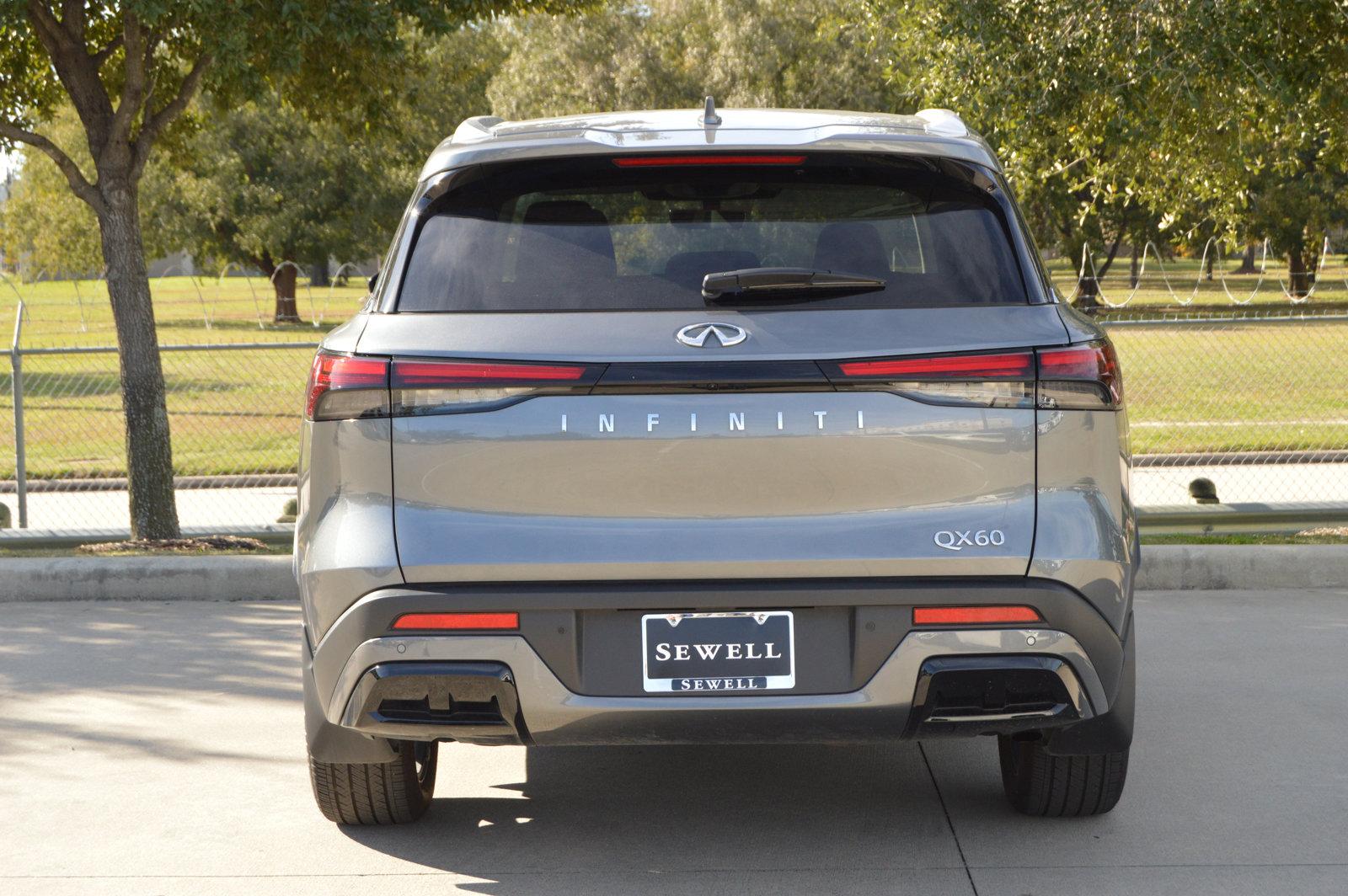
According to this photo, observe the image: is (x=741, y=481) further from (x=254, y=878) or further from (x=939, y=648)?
(x=254, y=878)

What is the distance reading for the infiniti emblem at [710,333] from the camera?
3549 mm

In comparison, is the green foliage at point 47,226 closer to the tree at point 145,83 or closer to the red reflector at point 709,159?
the tree at point 145,83

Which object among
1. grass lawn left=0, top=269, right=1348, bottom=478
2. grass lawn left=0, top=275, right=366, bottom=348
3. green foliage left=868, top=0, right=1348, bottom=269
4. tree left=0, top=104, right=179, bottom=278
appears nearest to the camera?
green foliage left=868, top=0, right=1348, bottom=269

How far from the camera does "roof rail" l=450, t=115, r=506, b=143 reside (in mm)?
4137

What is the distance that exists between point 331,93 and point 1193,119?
566 centimetres

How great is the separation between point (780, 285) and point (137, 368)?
642 cm

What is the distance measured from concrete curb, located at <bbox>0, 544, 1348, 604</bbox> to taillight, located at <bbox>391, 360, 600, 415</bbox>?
179 inches

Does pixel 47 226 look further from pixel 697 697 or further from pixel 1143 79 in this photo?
pixel 697 697

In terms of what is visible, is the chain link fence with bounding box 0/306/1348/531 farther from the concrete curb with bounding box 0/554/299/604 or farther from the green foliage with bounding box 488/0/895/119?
the green foliage with bounding box 488/0/895/119

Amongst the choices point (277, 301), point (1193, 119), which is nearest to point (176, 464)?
point (1193, 119)

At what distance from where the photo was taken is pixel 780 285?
363 centimetres

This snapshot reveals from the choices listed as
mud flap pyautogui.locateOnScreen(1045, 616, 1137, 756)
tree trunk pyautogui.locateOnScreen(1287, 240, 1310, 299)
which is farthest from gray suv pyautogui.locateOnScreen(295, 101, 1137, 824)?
tree trunk pyautogui.locateOnScreen(1287, 240, 1310, 299)

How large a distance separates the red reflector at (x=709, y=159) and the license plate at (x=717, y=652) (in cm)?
114

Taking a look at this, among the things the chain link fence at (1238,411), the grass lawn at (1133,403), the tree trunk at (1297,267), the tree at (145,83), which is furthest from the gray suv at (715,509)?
the tree trunk at (1297,267)
